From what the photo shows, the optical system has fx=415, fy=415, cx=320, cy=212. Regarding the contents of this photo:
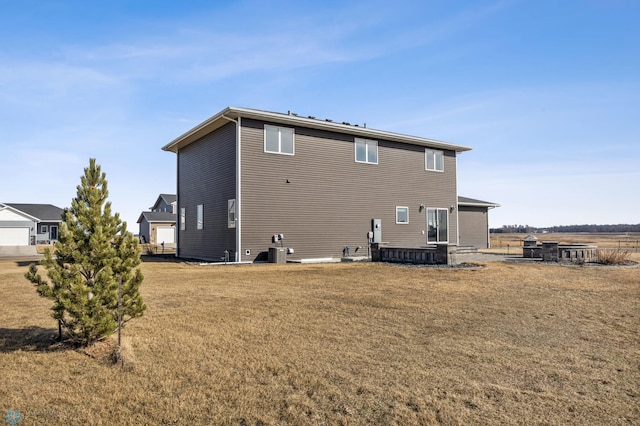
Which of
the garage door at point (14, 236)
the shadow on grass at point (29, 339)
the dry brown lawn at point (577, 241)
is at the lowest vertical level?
the shadow on grass at point (29, 339)

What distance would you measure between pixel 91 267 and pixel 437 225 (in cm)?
2152

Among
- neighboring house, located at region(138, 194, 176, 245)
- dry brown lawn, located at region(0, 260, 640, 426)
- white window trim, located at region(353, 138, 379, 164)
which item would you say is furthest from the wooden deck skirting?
neighboring house, located at region(138, 194, 176, 245)

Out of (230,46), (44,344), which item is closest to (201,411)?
(44,344)

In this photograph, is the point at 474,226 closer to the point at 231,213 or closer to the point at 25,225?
the point at 231,213

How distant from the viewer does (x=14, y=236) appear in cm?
3800

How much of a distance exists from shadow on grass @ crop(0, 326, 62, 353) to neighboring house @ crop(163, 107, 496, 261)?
448 inches

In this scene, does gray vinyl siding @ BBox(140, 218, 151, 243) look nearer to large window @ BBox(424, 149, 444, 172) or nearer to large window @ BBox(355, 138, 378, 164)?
large window @ BBox(355, 138, 378, 164)

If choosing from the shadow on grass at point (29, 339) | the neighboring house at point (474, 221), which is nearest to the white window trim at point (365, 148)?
the neighboring house at point (474, 221)

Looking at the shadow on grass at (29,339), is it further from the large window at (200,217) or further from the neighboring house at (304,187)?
the large window at (200,217)

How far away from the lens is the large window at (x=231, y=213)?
18203 mm

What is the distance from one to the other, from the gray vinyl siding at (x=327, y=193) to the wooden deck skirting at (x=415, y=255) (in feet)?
9.29

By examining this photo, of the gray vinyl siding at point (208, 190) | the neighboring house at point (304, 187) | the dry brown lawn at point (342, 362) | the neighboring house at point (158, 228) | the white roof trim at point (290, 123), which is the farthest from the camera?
the neighboring house at point (158, 228)

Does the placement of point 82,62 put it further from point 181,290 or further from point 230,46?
point 181,290

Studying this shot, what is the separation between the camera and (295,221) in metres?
19.1
